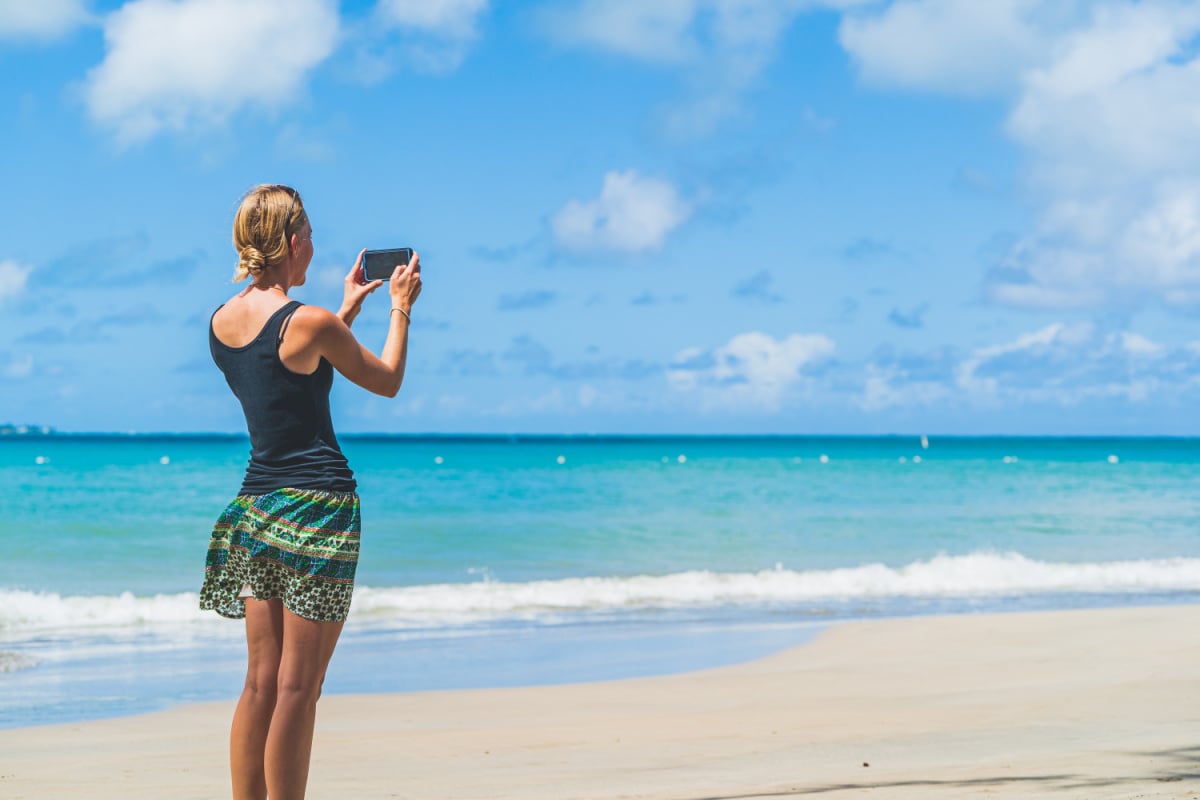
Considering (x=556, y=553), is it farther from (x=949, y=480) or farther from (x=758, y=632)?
(x=949, y=480)

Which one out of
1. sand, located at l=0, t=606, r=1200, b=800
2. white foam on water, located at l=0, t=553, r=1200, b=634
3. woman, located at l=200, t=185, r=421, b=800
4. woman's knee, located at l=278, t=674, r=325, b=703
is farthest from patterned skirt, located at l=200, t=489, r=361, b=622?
white foam on water, located at l=0, t=553, r=1200, b=634

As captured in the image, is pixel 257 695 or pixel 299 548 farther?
pixel 257 695

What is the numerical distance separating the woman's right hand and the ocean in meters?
5.65

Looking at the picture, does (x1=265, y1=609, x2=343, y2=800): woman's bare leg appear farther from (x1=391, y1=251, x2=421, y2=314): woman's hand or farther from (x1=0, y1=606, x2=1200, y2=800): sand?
(x1=0, y1=606, x2=1200, y2=800): sand

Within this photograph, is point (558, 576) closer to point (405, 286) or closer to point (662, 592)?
point (662, 592)

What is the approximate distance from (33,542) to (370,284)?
23.6 meters

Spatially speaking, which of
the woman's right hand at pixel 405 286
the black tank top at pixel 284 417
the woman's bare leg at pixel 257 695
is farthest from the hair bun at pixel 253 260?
the woman's bare leg at pixel 257 695

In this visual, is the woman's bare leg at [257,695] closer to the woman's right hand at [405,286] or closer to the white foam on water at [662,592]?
the woman's right hand at [405,286]

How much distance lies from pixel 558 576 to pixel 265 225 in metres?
16.5

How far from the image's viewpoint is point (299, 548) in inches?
127

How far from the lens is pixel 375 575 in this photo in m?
19.0

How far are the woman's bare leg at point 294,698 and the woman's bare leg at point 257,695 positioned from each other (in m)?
0.05

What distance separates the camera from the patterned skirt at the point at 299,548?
3.24m

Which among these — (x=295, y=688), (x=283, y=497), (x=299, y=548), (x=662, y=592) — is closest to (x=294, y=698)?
(x=295, y=688)
